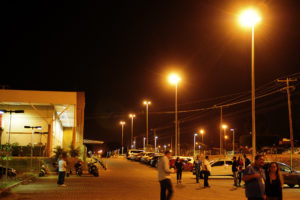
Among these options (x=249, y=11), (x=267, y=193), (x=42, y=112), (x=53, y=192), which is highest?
(x=249, y=11)

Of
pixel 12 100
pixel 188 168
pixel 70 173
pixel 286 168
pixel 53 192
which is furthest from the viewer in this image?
pixel 188 168

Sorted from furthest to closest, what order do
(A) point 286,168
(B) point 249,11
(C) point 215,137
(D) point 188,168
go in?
(C) point 215,137 < (D) point 188,168 < (A) point 286,168 < (B) point 249,11

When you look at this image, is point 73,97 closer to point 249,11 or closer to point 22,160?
point 22,160

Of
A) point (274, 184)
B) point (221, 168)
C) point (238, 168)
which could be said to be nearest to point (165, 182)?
point (274, 184)

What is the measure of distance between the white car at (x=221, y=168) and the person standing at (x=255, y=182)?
792 inches

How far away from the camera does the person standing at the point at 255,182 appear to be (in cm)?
791

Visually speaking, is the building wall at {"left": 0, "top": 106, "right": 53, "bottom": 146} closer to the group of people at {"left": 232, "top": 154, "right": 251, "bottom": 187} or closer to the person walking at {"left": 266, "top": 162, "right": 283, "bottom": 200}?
the group of people at {"left": 232, "top": 154, "right": 251, "bottom": 187}

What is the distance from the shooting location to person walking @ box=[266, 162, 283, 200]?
805cm

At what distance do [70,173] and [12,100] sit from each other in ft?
27.1

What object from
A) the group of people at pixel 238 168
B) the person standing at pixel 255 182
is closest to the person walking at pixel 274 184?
the person standing at pixel 255 182

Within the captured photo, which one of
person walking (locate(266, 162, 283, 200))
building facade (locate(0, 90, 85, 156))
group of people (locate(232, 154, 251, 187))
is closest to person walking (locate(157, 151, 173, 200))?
person walking (locate(266, 162, 283, 200))

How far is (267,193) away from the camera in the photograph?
8133mm

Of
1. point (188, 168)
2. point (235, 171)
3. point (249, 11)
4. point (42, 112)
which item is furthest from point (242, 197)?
point (42, 112)

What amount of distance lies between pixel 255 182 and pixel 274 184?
47 cm
